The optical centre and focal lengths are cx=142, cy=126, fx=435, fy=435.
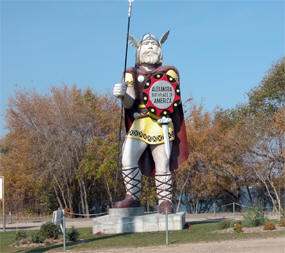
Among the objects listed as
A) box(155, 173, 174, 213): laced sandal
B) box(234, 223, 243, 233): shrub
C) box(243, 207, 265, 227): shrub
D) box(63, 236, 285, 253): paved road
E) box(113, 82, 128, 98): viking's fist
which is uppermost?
box(113, 82, 128, 98): viking's fist

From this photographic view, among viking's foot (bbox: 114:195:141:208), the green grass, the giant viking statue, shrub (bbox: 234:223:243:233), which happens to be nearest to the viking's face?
the giant viking statue

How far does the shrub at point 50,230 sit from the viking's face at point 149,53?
5.95m

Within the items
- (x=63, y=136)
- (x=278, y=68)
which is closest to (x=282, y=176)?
(x=278, y=68)

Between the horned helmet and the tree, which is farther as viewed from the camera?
the tree

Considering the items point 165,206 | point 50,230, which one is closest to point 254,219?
point 165,206

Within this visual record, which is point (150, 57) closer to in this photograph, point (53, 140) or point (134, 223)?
point (134, 223)

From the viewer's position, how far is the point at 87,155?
24.4 m

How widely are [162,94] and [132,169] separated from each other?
254cm

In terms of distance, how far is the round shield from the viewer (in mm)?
13680

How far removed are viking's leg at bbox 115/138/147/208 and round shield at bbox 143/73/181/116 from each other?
1.20 metres

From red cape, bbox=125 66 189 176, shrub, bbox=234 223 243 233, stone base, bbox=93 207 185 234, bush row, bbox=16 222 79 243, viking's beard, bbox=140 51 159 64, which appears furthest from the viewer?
red cape, bbox=125 66 189 176

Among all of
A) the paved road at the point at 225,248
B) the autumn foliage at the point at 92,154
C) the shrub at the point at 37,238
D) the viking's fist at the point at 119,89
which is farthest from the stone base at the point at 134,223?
the autumn foliage at the point at 92,154

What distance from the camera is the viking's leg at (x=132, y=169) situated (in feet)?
44.4

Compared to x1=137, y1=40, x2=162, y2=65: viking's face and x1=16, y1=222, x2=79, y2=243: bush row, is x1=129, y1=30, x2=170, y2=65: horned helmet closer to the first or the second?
x1=137, y1=40, x2=162, y2=65: viking's face
